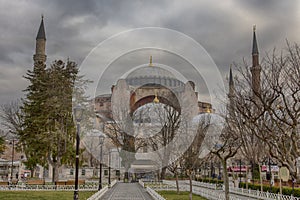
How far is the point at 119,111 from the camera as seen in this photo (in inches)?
1836

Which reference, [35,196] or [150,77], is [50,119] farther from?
[150,77]

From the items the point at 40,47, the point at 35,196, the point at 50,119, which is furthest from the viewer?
the point at 40,47

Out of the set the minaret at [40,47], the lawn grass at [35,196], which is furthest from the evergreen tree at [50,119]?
the minaret at [40,47]

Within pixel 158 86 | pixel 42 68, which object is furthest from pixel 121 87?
pixel 42 68

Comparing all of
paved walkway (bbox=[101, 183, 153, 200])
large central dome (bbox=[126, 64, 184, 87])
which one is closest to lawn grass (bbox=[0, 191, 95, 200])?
paved walkway (bbox=[101, 183, 153, 200])

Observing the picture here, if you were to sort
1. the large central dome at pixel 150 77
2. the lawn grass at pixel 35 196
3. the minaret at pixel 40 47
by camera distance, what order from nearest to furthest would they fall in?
the lawn grass at pixel 35 196 < the minaret at pixel 40 47 < the large central dome at pixel 150 77

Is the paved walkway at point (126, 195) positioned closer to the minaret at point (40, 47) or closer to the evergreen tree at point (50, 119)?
the evergreen tree at point (50, 119)

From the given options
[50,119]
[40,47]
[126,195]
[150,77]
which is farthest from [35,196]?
[150,77]

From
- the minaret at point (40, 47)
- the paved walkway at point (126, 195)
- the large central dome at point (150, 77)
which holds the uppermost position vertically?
the minaret at point (40, 47)

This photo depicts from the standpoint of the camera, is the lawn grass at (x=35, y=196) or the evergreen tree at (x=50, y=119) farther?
the evergreen tree at (x=50, y=119)

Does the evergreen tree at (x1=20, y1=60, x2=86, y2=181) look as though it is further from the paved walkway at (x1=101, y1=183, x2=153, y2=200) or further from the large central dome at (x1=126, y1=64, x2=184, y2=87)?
the large central dome at (x1=126, y1=64, x2=184, y2=87)

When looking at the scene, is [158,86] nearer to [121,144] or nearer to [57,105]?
[121,144]

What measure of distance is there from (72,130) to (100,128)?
10959mm

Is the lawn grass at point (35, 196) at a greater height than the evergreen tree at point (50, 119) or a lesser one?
lesser
